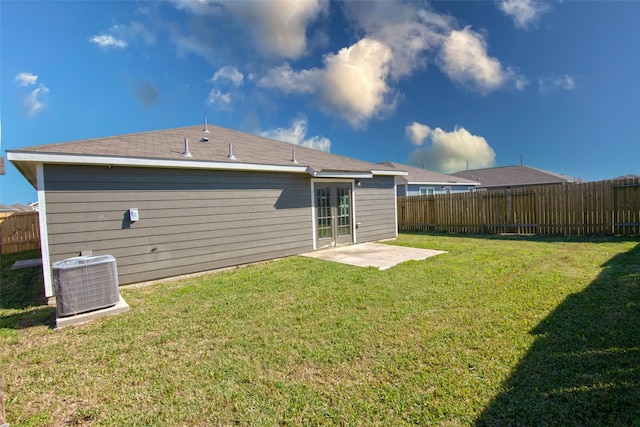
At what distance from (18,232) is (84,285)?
11834 mm

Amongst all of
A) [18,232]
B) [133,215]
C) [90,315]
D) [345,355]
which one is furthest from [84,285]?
[18,232]

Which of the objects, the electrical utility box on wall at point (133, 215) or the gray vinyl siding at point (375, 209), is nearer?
the electrical utility box on wall at point (133, 215)

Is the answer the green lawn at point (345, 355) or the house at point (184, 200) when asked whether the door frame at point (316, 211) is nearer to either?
the house at point (184, 200)

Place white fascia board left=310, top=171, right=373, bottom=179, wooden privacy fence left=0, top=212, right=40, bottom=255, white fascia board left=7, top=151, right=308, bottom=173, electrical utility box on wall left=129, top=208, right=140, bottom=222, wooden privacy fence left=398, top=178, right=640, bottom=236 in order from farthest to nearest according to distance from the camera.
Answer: wooden privacy fence left=0, top=212, right=40, bottom=255
wooden privacy fence left=398, top=178, right=640, bottom=236
white fascia board left=310, top=171, right=373, bottom=179
electrical utility box on wall left=129, top=208, right=140, bottom=222
white fascia board left=7, top=151, right=308, bottom=173

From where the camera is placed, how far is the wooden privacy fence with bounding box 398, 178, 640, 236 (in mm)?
8930

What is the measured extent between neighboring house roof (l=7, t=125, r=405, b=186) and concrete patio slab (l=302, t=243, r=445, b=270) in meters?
2.23

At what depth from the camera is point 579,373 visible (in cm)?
225

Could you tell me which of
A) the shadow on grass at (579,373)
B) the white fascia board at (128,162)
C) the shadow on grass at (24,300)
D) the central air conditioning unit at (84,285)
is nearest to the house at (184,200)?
the white fascia board at (128,162)

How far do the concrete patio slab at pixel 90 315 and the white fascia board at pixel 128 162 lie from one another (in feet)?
8.26

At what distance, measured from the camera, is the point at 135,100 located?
1378cm

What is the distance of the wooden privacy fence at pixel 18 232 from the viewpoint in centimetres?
1132

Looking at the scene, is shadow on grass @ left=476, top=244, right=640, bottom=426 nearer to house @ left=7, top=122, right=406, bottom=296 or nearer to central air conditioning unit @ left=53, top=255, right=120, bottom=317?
central air conditioning unit @ left=53, top=255, right=120, bottom=317

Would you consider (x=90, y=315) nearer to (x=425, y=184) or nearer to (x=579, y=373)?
(x=579, y=373)

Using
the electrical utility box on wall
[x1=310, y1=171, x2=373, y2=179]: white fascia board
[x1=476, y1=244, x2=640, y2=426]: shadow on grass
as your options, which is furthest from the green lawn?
[x1=310, y1=171, x2=373, y2=179]: white fascia board
